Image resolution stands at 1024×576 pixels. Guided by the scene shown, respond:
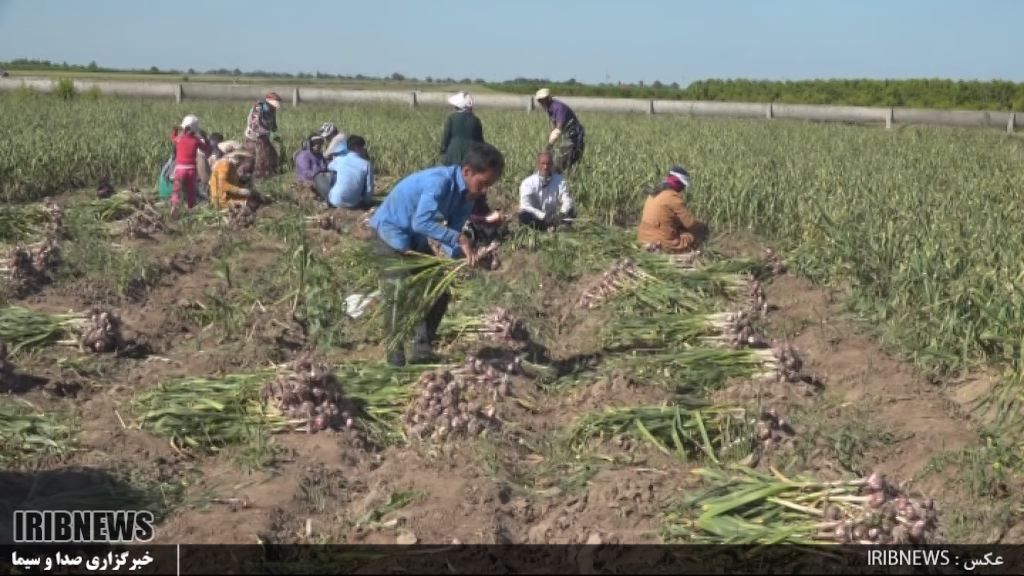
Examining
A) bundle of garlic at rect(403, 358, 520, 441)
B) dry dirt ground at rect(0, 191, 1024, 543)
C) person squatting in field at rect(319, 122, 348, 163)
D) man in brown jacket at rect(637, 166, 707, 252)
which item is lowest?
dry dirt ground at rect(0, 191, 1024, 543)

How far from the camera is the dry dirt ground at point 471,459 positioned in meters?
5.41

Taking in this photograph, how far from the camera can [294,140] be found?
18.8 m

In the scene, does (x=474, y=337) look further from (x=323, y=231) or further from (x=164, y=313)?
(x=323, y=231)

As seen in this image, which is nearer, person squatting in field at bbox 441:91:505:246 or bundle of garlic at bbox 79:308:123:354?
bundle of garlic at bbox 79:308:123:354

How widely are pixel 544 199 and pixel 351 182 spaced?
7.68ft

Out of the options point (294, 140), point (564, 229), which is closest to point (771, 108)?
point (294, 140)

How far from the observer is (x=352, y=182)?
43.0 feet

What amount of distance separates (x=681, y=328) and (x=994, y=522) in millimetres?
2982

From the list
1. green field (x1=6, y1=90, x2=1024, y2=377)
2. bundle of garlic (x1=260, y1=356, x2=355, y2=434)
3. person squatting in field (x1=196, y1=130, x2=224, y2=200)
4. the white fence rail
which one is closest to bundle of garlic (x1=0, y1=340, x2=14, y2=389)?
bundle of garlic (x1=260, y1=356, x2=355, y2=434)

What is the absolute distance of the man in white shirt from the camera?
38.6 ft

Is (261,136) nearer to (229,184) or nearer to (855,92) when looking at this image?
(229,184)

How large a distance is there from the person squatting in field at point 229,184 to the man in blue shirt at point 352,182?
87 cm

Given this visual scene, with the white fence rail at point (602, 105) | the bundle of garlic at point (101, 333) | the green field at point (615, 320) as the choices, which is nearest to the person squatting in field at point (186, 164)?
the green field at point (615, 320)

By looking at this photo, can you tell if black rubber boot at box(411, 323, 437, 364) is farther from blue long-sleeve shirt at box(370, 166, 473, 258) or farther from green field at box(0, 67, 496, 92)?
green field at box(0, 67, 496, 92)
